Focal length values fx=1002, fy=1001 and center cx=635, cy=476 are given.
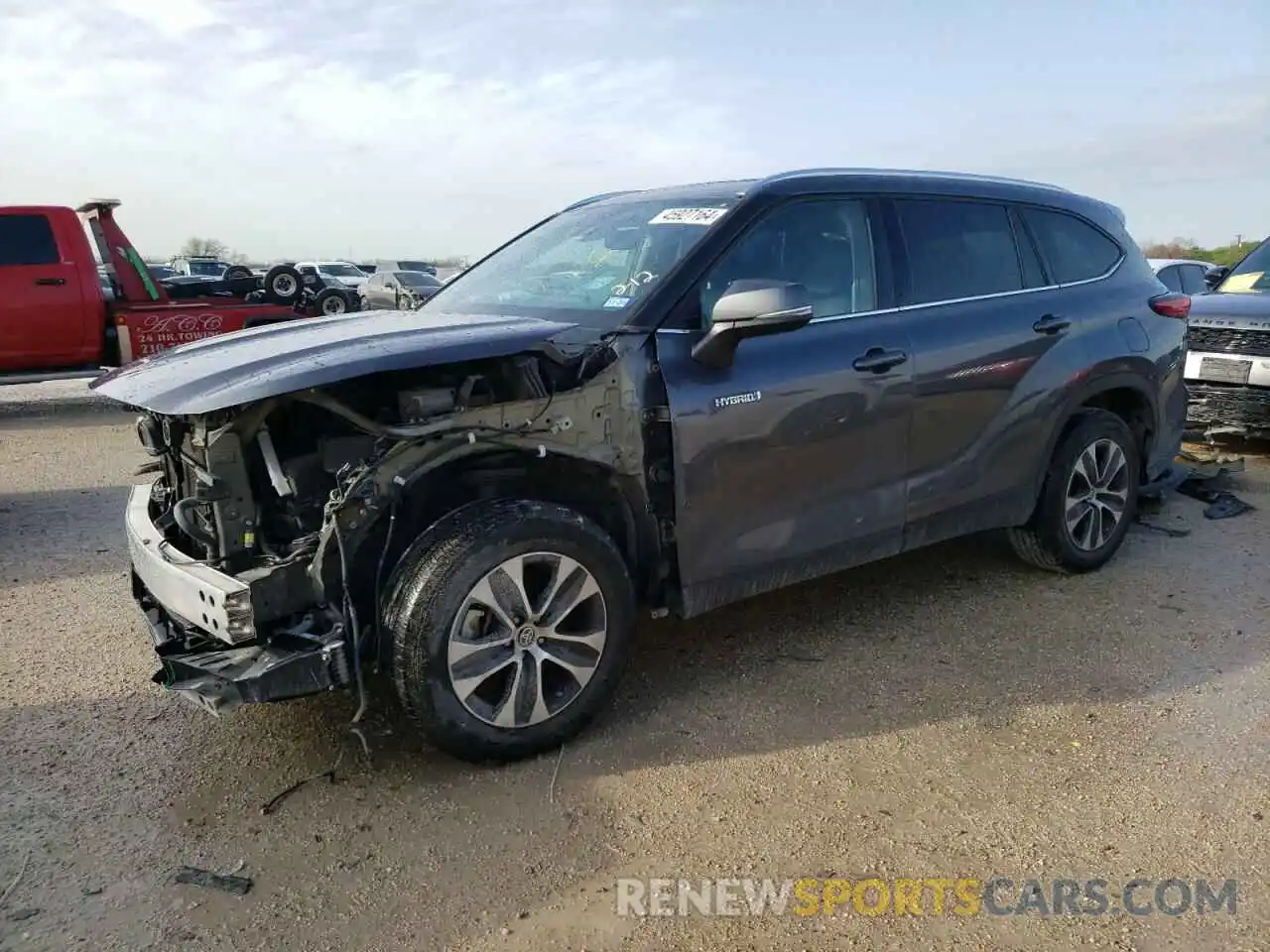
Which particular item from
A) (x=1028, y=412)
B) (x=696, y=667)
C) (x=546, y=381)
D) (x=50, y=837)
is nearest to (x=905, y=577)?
(x=1028, y=412)

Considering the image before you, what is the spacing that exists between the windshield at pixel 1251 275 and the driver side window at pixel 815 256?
19.4 ft

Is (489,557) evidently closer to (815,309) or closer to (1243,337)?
(815,309)

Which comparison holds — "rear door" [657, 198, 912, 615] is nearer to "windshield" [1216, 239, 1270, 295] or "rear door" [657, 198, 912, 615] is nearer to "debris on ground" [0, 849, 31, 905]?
"debris on ground" [0, 849, 31, 905]

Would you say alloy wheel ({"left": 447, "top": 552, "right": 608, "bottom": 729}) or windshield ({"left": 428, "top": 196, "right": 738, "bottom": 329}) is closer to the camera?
alloy wheel ({"left": 447, "top": 552, "right": 608, "bottom": 729})

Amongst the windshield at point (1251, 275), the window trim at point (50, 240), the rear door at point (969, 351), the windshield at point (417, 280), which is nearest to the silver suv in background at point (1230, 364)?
the windshield at point (1251, 275)

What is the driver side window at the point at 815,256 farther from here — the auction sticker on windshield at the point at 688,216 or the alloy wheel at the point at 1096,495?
the alloy wheel at the point at 1096,495

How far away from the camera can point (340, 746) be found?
3361 millimetres

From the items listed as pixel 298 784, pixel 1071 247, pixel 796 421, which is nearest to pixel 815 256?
pixel 796 421

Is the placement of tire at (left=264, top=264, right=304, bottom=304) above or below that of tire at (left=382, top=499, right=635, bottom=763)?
above

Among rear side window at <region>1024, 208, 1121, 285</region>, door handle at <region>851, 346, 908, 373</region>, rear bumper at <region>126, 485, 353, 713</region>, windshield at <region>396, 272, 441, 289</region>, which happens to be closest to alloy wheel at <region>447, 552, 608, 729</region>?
rear bumper at <region>126, 485, 353, 713</region>

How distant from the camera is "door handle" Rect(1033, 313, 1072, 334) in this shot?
454cm

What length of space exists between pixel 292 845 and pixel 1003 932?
1.91 m

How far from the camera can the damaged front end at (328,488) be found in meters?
2.93

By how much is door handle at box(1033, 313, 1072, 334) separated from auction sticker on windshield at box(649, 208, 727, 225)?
170 centimetres
